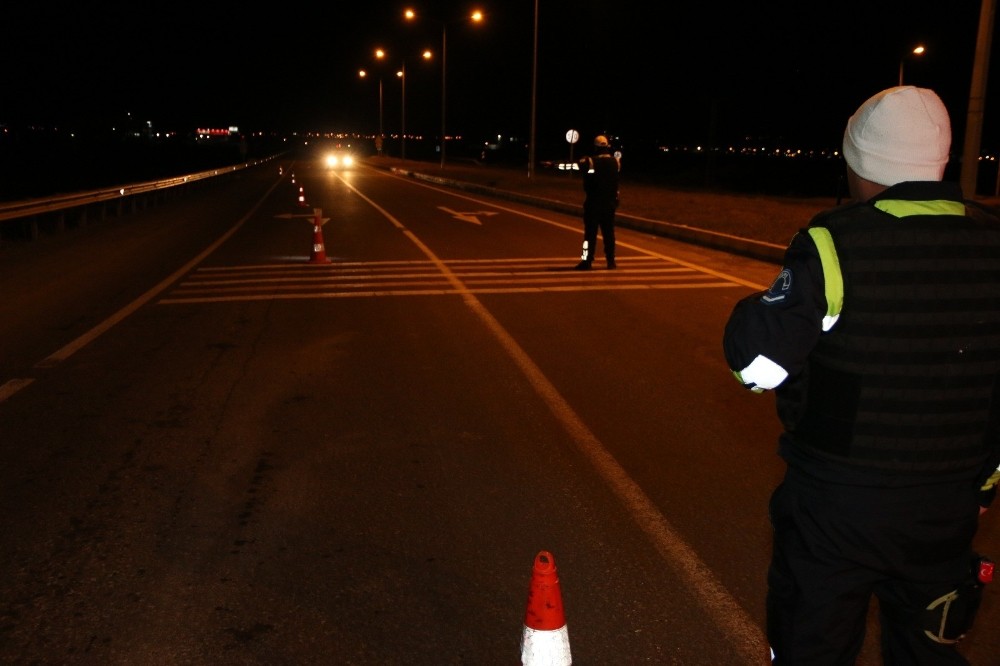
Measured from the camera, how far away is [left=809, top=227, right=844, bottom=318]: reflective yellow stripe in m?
2.38

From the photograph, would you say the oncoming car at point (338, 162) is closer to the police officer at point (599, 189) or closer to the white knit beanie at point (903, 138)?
the police officer at point (599, 189)

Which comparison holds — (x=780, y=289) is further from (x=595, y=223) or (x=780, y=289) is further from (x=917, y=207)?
(x=595, y=223)

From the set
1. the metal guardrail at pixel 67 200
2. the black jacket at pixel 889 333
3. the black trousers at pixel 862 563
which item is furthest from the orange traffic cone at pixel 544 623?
the metal guardrail at pixel 67 200

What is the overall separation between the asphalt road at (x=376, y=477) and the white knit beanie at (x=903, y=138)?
78.9 inches

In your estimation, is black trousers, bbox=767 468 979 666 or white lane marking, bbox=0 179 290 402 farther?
white lane marking, bbox=0 179 290 402

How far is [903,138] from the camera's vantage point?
246 cm

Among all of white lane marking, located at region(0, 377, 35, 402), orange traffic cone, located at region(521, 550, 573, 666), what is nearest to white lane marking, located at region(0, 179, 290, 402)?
white lane marking, located at region(0, 377, 35, 402)

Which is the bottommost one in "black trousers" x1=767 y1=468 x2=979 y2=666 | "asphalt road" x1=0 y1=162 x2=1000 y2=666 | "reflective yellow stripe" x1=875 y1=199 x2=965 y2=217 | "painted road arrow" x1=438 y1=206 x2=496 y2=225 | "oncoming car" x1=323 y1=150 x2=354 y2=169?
"oncoming car" x1=323 y1=150 x2=354 y2=169

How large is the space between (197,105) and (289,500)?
4555 inches

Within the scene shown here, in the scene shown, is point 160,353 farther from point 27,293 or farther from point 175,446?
point 27,293

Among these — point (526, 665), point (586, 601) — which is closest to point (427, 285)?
point (586, 601)

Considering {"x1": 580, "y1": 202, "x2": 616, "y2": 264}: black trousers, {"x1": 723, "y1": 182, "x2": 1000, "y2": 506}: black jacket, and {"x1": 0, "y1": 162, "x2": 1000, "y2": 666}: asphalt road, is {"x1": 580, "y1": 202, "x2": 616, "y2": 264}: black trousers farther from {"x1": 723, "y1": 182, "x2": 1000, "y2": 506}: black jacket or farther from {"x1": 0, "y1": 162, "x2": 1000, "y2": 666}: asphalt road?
{"x1": 723, "y1": 182, "x2": 1000, "y2": 506}: black jacket

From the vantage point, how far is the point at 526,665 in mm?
3182

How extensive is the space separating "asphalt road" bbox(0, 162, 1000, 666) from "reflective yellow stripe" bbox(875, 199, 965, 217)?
1.96m
